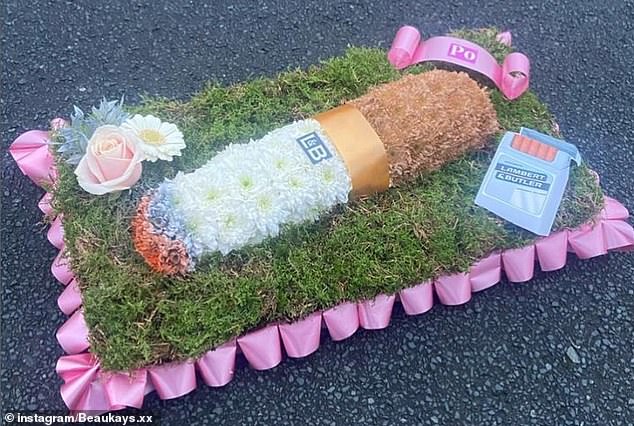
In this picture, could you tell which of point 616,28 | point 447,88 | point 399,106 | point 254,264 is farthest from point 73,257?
point 616,28

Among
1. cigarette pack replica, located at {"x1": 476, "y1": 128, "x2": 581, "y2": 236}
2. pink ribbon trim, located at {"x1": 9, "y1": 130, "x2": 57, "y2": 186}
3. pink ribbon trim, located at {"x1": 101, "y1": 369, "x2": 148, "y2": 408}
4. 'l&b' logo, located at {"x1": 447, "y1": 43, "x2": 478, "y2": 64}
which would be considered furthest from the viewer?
'l&b' logo, located at {"x1": 447, "y1": 43, "x2": 478, "y2": 64}

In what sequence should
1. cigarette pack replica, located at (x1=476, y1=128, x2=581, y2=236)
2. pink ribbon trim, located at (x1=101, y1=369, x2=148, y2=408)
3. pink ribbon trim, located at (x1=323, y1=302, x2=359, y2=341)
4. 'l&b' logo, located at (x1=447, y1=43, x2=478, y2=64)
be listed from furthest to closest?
'l&b' logo, located at (x1=447, y1=43, x2=478, y2=64) → cigarette pack replica, located at (x1=476, y1=128, x2=581, y2=236) → pink ribbon trim, located at (x1=323, y1=302, x2=359, y2=341) → pink ribbon trim, located at (x1=101, y1=369, x2=148, y2=408)

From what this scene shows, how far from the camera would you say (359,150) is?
1425 mm

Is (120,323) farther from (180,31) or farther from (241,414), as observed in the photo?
(180,31)

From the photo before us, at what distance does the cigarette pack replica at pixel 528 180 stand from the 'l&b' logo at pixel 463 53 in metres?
0.21

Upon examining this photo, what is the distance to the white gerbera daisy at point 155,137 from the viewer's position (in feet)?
4.78

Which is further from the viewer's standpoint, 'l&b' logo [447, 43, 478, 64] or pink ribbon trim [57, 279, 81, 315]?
'l&b' logo [447, 43, 478, 64]

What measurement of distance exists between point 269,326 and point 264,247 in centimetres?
15

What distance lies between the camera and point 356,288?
139 centimetres

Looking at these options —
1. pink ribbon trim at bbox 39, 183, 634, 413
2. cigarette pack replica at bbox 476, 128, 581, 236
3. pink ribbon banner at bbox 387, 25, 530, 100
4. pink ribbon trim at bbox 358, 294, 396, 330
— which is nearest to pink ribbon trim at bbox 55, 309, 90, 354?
pink ribbon trim at bbox 39, 183, 634, 413

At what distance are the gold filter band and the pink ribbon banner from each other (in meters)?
0.33

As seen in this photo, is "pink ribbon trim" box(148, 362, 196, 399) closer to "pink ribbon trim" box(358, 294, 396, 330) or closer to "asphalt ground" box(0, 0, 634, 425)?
"asphalt ground" box(0, 0, 634, 425)

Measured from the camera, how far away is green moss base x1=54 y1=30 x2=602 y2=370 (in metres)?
1.30

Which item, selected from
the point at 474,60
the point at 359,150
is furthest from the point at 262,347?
the point at 474,60
